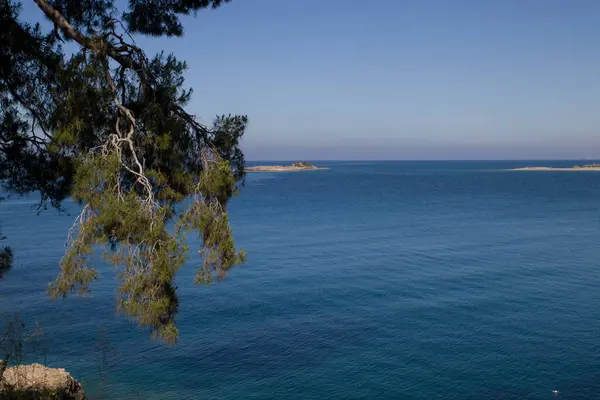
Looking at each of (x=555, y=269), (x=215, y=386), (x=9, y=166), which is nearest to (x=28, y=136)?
(x=9, y=166)

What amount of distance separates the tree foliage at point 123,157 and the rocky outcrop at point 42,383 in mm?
3187

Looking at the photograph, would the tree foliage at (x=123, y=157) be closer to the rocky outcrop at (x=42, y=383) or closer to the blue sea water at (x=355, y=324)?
the rocky outcrop at (x=42, y=383)

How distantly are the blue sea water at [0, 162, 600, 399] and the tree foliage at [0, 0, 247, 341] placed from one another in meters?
7.87

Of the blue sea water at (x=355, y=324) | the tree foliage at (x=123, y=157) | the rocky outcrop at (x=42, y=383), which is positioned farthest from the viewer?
the blue sea water at (x=355, y=324)

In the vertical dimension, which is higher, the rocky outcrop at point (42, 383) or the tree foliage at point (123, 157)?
the tree foliage at point (123, 157)

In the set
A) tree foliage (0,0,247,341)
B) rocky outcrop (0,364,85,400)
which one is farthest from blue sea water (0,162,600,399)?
tree foliage (0,0,247,341)

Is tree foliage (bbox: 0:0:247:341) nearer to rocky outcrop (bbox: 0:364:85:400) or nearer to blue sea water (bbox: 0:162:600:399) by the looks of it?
rocky outcrop (bbox: 0:364:85:400)

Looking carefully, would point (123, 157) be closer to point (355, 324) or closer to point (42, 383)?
point (42, 383)

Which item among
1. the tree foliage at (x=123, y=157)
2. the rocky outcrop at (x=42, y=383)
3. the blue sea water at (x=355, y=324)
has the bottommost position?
the blue sea water at (x=355, y=324)

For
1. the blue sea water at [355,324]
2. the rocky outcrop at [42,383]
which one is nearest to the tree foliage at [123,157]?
the rocky outcrop at [42,383]

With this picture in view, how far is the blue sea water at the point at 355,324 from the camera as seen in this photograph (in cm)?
1551

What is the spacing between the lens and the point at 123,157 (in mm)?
8562

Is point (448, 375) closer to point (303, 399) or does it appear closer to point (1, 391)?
point (303, 399)

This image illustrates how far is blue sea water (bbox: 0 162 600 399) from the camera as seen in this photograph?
50.9 feet
